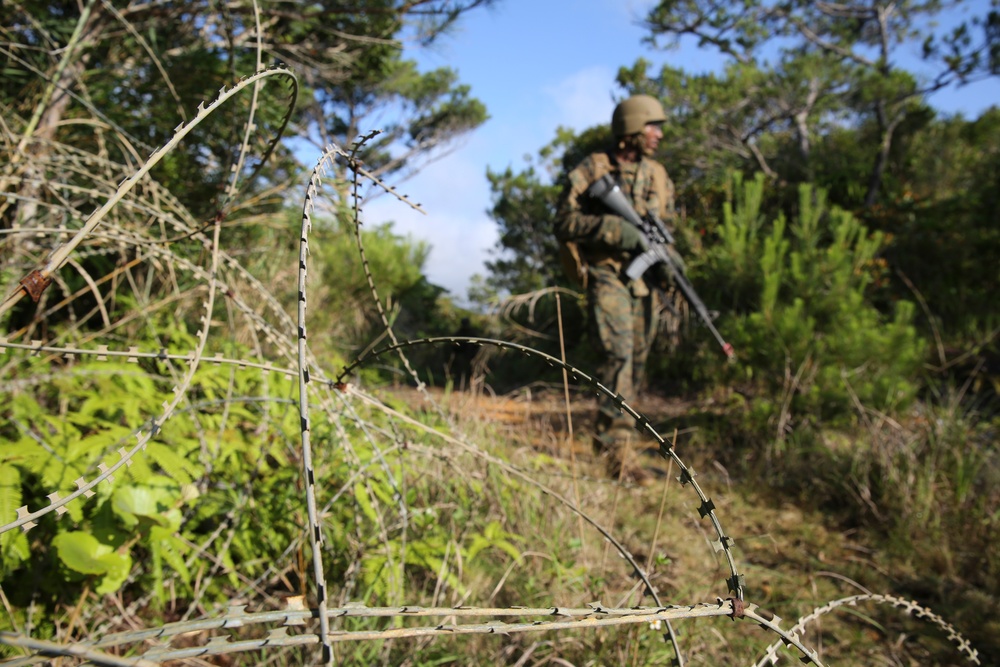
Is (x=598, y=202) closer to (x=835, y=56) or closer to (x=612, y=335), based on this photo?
(x=612, y=335)

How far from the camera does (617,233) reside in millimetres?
3281

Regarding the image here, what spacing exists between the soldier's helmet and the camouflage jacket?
227 mm

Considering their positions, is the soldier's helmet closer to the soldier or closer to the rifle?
the soldier

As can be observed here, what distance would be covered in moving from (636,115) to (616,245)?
74 cm

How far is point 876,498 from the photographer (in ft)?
8.17

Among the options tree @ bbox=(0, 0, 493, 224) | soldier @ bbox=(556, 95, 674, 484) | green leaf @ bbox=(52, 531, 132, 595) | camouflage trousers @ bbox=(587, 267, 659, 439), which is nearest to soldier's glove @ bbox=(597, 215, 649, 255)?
soldier @ bbox=(556, 95, 674, 484)

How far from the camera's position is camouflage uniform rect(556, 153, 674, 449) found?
3326mm

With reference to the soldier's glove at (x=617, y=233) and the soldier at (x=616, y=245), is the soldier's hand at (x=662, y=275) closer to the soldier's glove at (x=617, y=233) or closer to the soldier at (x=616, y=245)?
the soldier at (x=616, y=245)

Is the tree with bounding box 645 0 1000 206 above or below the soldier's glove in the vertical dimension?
above

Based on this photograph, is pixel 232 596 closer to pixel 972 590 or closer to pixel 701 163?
pixel 972 590

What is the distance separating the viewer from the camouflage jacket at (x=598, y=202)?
11.1ft

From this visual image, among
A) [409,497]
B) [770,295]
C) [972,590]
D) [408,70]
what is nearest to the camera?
[409,497]

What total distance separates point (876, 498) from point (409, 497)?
1945 millimetres

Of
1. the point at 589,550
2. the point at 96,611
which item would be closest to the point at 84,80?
the point at 96,611
